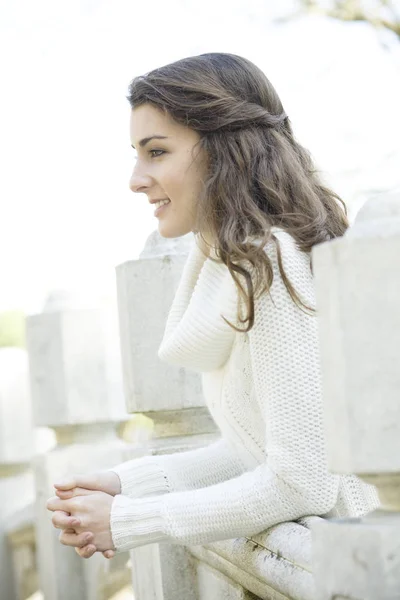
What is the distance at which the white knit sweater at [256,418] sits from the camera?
184 centimetres

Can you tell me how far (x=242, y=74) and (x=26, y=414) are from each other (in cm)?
303

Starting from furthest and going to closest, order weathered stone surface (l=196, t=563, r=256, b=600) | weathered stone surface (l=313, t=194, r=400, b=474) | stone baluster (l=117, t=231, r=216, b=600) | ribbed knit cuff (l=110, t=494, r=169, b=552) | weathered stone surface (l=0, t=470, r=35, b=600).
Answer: weathered stone surface (l=0, t=470, r=35, b=600)
stone baluster (l=117, t=231, r=216, b=600)
weathered stone surface (l=196, t=563, r=256, b=600)
ribbed knit cuff (l=110, t=494, r=169, b=552)
weathered stone surface (l=313, t=194, r=400, b=474)

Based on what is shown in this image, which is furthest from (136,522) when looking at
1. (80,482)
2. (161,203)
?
(161,203)

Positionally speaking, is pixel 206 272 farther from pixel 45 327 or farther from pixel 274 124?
pixel 45 327

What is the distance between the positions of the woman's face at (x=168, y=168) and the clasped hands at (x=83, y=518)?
621 millimetres

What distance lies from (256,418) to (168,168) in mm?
593

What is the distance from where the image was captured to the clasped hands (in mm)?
2014

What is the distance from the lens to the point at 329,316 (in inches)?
44.6

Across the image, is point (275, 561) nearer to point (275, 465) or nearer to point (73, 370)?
point (275, 465)

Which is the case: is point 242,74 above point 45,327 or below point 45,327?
above

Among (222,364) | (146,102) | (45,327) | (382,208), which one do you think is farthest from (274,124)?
(45,327)

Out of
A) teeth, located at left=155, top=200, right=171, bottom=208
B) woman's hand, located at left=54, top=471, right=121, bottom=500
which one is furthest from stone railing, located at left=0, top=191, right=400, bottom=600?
teeth, located at left=155, top=200, right=171, bottom=208

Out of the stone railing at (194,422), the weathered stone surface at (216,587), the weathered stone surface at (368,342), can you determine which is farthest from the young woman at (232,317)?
the weathered stone surface at (368,342)

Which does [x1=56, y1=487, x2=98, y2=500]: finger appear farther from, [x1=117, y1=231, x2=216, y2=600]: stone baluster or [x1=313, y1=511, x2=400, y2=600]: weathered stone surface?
[x1=313, y1=511, x2=400, y2=600]: weathered stone surface
